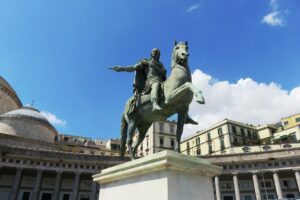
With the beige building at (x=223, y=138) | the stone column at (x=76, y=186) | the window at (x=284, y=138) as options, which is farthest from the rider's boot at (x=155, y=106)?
the window at (x=284, y=138)

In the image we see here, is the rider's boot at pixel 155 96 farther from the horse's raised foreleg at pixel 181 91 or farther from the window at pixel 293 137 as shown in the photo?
the window at pixel 293 137

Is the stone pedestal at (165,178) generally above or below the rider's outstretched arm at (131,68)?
below

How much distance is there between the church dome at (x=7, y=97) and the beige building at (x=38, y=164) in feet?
0.75

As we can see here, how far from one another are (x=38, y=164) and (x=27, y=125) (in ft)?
48.5

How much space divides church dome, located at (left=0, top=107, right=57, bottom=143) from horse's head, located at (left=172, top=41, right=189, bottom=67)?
2109 inches

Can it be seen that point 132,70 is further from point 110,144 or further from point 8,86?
point 110,144

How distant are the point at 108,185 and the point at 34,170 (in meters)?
41.8

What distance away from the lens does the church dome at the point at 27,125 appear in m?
52.6

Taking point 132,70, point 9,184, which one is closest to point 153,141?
point 9,184

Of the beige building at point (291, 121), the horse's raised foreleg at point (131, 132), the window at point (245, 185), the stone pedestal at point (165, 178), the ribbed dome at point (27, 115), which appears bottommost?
the stone pedestal at point (165, 178)

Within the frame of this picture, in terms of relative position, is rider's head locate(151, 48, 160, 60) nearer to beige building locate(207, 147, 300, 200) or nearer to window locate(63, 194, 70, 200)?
beige building locate(207, 147, 300, 200)

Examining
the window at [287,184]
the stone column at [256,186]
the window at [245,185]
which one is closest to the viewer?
the stone column at [256,186]

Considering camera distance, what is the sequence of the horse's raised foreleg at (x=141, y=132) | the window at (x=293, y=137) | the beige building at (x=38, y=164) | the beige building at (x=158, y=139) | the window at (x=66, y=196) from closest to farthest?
the horse's raised foreleg at (x=141, y=132) → the beige building at (x=38, y=164) → the window at (x=66, y=196) → the window at (x=293, y=137) → the beige building at (x=158, y=139)

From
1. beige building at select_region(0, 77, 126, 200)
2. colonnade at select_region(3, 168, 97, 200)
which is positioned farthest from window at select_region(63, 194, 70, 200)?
colonnade at select_region(3, 168, 97, 200)
